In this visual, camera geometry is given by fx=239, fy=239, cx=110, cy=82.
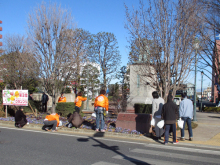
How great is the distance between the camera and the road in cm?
591

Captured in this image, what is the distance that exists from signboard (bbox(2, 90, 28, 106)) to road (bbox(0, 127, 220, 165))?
5104 mm

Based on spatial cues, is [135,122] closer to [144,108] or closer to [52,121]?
[52,121]

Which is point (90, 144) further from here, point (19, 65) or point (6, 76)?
point (6, 76)

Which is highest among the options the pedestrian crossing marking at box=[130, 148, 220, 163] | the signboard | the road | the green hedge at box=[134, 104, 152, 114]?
the signboard

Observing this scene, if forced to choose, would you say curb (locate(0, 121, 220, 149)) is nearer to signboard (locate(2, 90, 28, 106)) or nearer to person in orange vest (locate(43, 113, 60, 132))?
person in orange vest (locate(43, 113, 60, 132))

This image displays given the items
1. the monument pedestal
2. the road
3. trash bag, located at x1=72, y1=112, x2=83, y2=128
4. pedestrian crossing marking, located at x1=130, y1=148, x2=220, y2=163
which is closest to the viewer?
the road

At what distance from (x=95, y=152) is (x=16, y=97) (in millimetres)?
8775

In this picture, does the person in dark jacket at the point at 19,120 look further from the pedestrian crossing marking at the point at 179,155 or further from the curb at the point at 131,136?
the pedestrian crossing marking at the point at 179,155

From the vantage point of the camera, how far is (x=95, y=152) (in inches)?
269

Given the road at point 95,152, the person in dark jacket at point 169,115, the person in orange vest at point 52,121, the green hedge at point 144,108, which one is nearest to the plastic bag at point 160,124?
the person in dark jacket at point 169,115

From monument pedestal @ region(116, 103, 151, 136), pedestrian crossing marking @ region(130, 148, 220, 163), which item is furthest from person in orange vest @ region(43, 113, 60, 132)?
pedestrian crossing marking @ region(130, 148, 220, 163)

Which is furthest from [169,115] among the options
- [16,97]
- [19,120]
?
[16,97]

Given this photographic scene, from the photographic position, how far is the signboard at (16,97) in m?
13.7

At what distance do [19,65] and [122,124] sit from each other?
42.6ft
